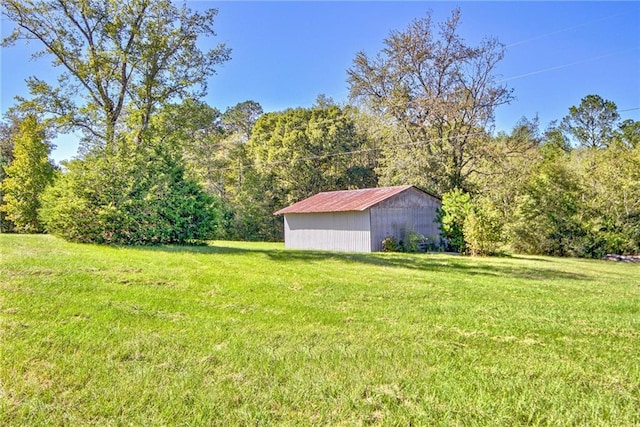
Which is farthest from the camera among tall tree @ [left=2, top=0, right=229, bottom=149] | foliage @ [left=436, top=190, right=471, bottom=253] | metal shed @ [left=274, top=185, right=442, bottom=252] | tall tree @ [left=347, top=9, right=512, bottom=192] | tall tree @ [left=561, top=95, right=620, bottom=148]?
tall tree @ [left=561, top=95, right=620, bottom=148]

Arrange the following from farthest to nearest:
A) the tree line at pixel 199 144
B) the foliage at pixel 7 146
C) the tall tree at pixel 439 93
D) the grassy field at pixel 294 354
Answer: the foliage at pixel 7 146 → the tall tree at pixel 439 93 → the tree line at pixel 199 144 → the grassy field at pixel 294 354

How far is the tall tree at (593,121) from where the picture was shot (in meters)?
34.2

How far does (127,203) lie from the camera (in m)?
12.8

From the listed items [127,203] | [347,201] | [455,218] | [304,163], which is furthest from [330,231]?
[304,163]

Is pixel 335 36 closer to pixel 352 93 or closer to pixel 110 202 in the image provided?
pixel 110 202

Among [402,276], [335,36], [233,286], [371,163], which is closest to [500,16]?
[335,36]

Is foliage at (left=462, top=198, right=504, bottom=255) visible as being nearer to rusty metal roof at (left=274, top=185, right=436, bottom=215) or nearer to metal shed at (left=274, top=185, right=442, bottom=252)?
metal shed at (left=274, top=185, right=442, bottom=252)

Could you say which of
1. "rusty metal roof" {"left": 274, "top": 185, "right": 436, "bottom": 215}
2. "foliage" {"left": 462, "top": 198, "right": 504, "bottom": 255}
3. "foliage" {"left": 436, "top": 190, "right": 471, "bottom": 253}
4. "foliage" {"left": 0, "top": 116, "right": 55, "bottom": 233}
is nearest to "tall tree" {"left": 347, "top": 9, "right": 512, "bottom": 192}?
"foliage" {"left": 436, "top": 190, "right": 471, "bottom": 253}

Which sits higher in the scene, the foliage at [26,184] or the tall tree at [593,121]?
the tall tree at [593,121]

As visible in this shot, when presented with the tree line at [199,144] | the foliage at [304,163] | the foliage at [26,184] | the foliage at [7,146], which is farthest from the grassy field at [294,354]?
the foliage at [304,163]

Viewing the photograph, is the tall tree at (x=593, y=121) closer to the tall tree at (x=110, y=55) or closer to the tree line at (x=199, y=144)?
the tree line at (x=199, y=144)

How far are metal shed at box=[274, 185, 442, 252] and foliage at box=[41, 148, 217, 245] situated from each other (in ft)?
24.0

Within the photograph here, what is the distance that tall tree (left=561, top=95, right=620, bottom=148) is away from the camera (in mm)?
34219

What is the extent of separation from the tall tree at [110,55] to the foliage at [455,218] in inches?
518
